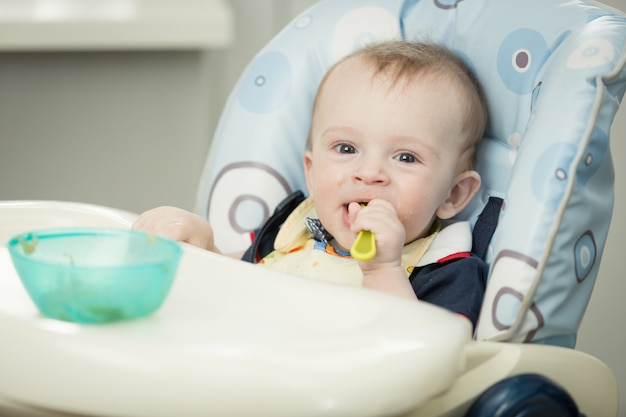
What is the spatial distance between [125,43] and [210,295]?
3.18ft

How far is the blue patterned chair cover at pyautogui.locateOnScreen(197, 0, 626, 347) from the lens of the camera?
31.1 inches

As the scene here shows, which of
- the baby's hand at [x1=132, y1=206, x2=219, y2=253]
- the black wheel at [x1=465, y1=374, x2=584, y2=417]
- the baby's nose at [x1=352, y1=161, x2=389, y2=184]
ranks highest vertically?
the baby's nose at [x1=352, y1=161, x2=389, y2=184]

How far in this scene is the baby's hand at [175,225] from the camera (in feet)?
2.94

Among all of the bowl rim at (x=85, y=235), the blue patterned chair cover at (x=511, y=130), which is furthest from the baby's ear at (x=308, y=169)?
the bowl rim at (x=85, y=235)

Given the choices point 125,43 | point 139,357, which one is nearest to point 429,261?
point 139,357

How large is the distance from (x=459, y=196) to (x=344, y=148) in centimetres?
13

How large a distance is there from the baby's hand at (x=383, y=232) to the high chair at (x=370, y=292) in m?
0.09

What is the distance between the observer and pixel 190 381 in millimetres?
546

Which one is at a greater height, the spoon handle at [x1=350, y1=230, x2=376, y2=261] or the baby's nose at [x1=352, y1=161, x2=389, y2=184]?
the baby's nose at [x1=352, y1=161, x2=389, y2=184]

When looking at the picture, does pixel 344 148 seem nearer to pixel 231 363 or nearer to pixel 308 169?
pixel 308 169

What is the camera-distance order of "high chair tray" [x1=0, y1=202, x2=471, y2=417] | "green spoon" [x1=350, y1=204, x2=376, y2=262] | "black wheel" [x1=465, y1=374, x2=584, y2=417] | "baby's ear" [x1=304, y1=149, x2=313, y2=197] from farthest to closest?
1. "baby's ear" [x1=304, y1=149, x2=313, y2=197]
2. "green spoon" [x1=350, y1=204, x2=376, y2=262]
3. "black wheel" [x1=465, y1=374, x2=584, y2=417]
4. "high chair tray" [x1=0, y1=202, x2=471, y2=417]

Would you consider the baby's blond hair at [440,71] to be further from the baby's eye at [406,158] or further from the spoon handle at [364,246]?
the spoon handle at [364,246]

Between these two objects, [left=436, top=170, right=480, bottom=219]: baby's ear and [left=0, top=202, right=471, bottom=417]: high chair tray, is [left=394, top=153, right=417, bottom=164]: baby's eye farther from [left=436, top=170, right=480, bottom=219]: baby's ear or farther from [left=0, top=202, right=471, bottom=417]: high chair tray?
[left=0, top=202, right=471, bottom=417]: high chair tray

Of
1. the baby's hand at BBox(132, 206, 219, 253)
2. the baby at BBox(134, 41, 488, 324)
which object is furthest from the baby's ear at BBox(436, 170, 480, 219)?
the baby's hand at BBox(132, 206, 219, 253)
